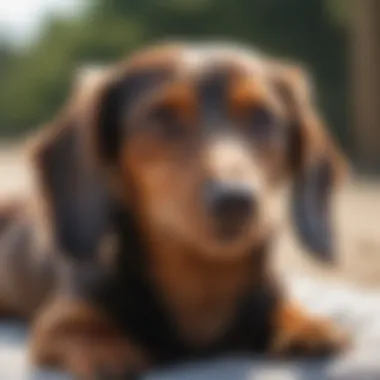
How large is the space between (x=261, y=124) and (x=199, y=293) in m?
0.30

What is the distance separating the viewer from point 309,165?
80.0 inches

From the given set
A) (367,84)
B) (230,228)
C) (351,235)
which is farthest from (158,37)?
(230,228)

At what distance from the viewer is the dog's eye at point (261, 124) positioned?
1914 mm

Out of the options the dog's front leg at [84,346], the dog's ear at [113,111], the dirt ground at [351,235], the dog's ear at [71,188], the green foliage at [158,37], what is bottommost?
the dog's front leg at [84,346]

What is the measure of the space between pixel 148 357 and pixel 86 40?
19.8 ft

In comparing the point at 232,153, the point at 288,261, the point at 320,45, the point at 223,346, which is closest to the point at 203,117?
the point at 232,153

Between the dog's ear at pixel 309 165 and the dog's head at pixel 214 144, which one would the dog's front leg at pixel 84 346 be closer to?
the dog's head at pixel 214 144

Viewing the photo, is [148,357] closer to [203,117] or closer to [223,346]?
[223,346]

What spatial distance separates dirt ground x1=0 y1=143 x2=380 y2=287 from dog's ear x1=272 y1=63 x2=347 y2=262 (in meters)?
0.08

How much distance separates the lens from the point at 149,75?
1.96 m

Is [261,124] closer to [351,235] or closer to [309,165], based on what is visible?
[309,165]

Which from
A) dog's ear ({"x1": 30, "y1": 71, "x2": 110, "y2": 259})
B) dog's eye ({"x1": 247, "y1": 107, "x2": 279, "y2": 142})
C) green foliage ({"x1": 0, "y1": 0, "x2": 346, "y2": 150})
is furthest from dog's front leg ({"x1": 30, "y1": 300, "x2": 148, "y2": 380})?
green foliage ({"x1": 0, "y1": 0, "x2": 346, "y2": 150})

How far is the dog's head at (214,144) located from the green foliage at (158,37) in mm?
4990

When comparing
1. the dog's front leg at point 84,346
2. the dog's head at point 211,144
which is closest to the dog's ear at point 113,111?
the dog's head at point 211,144
